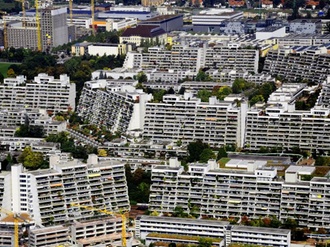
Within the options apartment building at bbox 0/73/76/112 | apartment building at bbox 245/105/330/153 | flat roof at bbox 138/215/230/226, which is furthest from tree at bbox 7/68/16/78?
flat roof at bbox 138/215/230/226

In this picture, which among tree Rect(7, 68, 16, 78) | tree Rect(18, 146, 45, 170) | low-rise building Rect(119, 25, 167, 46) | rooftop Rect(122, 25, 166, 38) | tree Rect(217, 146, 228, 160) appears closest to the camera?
tree Rect(18, 146, 45, 170)

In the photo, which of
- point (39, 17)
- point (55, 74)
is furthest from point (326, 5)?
point (55, 74)

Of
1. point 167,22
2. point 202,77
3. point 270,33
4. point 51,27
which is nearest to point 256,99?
point 202,77

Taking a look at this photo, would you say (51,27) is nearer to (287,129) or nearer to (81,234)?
(287,129)

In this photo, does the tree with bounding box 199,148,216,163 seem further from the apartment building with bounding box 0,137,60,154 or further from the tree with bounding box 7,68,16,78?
the tree with bounding box 7,68,16,78

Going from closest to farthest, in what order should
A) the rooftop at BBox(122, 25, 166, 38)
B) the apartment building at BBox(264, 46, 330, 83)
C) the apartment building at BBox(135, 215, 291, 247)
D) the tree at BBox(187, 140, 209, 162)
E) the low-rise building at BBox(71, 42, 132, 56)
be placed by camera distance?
the apartment building at BBox(135, 215, 291, 247) < the tree at BBox(187, 140, 209, 162) < the apartment building at BBox(264, 46, 330, 83) < the low-rise building at BBox(71, 42, 132, 56) < the rooftop at BBox(122, 25, 166, 38)

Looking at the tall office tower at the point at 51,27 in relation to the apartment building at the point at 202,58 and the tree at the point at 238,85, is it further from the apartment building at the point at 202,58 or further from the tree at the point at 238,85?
the tree at the point at 238,85
